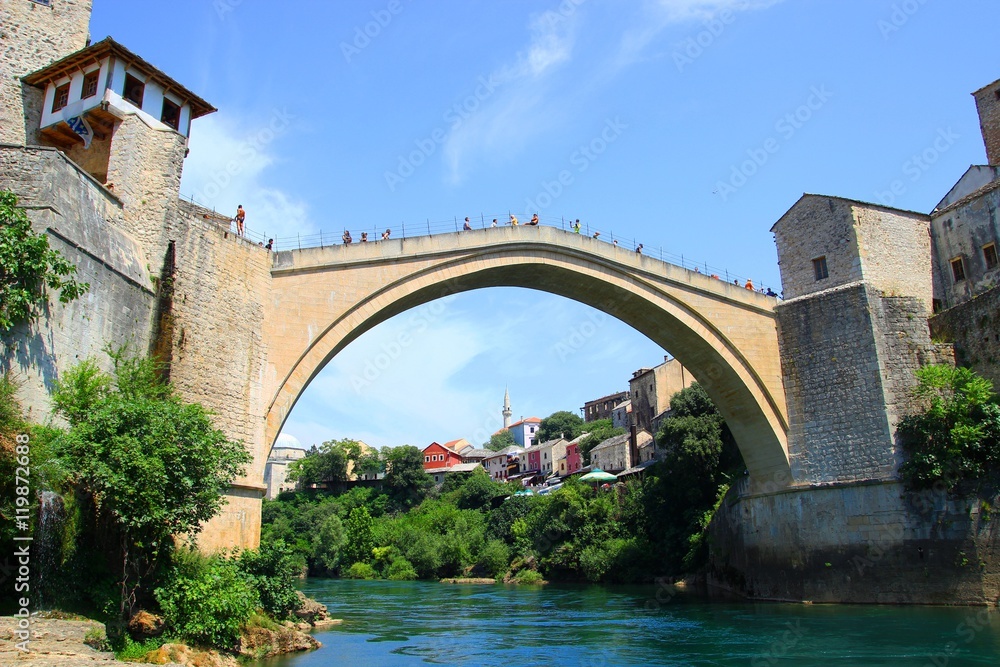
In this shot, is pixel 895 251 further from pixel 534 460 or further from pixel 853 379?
pixel 534 460

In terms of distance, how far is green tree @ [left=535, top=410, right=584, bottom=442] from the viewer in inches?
2655

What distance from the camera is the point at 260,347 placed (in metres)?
12.9

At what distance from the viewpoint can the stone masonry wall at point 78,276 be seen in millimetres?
9375

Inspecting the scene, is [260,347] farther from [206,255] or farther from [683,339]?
[683,339]

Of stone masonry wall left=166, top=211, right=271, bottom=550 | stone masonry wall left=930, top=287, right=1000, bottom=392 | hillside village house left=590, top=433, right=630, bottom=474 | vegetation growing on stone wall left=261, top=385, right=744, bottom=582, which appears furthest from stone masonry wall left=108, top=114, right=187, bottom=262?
hillside village house left=590, top=433, right=630, bottom=474

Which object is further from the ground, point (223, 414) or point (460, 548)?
point (223, 414)

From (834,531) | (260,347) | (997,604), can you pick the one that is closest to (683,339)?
(834,531)

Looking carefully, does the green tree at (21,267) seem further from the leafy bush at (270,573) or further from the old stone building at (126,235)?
the leafy bush at (270,573)

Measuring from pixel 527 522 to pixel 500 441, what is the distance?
183 feet

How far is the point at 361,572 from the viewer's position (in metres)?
38.8

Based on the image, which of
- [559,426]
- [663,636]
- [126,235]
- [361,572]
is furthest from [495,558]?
[559,426]

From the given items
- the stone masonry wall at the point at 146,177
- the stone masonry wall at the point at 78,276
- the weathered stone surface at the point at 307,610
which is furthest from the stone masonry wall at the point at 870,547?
the stone masonry wall at the point at 146,177

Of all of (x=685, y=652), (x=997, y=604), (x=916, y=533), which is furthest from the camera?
(x=916, y=533)

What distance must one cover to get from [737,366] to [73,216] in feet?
45.3
